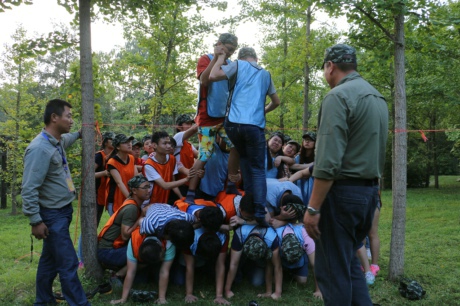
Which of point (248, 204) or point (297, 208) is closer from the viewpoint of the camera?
point (248, 204)

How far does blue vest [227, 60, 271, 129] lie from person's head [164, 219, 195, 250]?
4.45ft

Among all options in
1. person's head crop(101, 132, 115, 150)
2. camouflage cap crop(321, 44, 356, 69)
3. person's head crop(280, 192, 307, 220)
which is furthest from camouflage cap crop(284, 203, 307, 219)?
person's head crop(101, 132, 115, 150)

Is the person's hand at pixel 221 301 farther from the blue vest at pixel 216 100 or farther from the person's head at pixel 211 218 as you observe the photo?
the blue vest at pixel 216 100

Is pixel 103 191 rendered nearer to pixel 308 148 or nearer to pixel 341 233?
pixel 308 148

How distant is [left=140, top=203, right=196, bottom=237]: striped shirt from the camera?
190 inches

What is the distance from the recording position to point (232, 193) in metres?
5.50

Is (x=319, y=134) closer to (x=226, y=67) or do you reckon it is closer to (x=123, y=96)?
(x=226, y=67)

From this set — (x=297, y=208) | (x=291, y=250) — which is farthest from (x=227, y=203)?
(x=291, y=250)

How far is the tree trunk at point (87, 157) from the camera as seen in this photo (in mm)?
5133

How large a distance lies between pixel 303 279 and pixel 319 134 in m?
3.12

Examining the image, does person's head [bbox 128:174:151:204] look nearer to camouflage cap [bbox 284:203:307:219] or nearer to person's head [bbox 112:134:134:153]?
person's head [bbox 112:134:134:153]

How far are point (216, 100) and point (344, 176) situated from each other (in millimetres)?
2464

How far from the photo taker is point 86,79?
518 cm

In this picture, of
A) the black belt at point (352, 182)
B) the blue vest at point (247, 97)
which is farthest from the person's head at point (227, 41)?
the black belt at point (352, 182)
